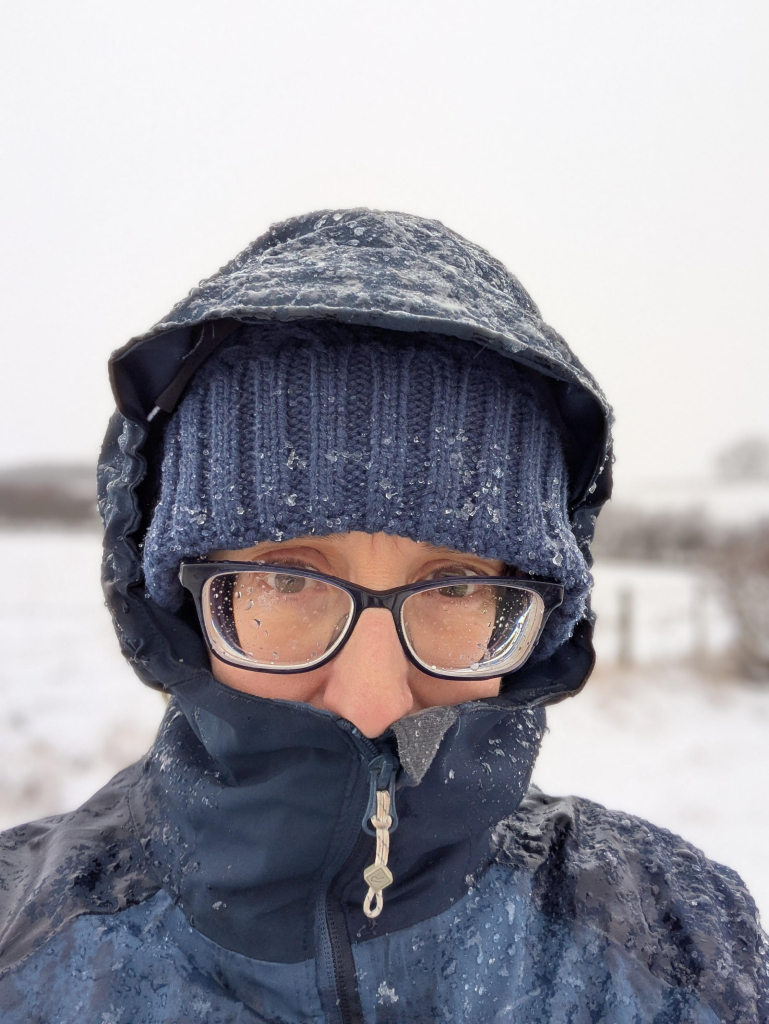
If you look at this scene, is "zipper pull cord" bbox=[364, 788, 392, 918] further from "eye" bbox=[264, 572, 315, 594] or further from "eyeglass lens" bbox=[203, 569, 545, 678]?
"eye" bbox=[264, 572, 315, 594]

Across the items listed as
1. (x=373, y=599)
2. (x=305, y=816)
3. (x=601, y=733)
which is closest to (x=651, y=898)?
(x=305, y=816)

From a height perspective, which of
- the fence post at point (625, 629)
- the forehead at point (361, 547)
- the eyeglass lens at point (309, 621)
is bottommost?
the fence post at point (625, 629)

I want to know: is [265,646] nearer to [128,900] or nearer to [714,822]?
[128,900]

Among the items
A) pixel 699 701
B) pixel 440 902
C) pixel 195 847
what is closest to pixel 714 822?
pixel 699 701

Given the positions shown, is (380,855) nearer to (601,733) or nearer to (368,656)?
(368,656)

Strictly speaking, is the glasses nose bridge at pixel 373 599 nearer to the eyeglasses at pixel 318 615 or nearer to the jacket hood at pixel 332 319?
the eyeglasses at pixel 318 615

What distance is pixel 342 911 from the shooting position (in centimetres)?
117

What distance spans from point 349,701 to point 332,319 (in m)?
0.64

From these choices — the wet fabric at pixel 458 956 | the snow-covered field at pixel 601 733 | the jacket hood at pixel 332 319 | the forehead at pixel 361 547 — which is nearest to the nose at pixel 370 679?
the forehead at pixel 361 547

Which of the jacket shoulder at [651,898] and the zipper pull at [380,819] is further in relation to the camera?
the jacket shoulder at [651,898]

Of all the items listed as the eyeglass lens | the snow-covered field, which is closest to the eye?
the eyeglass lens

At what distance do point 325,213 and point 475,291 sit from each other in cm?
36

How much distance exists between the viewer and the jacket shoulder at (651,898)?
1236mm

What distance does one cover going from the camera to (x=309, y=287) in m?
1.15
